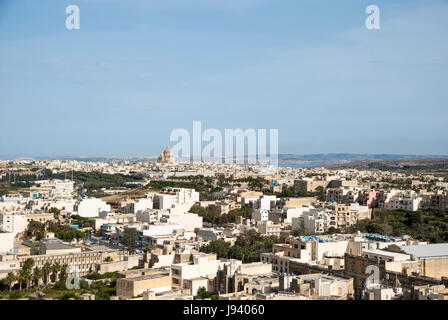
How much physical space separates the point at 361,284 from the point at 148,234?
644 cm

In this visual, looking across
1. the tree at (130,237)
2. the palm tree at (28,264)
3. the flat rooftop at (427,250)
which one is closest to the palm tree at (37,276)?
the palm tree at (28,264)

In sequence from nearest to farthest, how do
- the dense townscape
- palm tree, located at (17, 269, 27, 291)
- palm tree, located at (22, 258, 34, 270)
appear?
the dense townscape < palm tree, located at (17, 269, 27, 291) < palm tree, located at (22, 258, 34, 270)

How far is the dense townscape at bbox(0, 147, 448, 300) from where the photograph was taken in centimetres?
798

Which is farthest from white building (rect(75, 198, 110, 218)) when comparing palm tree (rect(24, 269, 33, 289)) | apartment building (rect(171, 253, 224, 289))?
apartment building (rect(171, 253, 224, 289))

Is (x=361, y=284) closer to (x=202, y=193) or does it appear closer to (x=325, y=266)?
(x=325, y=266)

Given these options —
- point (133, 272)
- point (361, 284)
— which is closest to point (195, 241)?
point (133, 272)

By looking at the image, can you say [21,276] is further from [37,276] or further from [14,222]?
[14,222]

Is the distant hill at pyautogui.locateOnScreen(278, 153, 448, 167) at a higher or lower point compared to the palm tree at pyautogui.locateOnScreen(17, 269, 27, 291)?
higher

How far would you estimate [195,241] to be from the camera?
40.6 ft

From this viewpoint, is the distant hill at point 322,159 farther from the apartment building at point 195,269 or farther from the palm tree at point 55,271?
the apartment building at point 195,269

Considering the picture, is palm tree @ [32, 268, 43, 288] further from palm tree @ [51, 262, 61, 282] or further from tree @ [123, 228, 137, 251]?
tree @ [123, 228, 137, 251]

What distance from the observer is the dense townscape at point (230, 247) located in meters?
7.98
